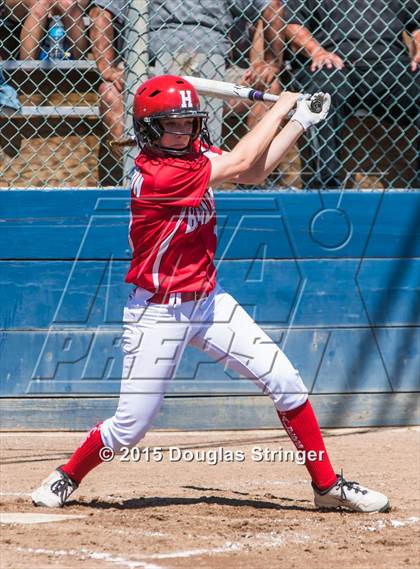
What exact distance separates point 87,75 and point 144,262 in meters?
2.28

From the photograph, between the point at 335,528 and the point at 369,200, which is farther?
the point at 369,200

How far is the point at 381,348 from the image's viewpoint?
235 inches

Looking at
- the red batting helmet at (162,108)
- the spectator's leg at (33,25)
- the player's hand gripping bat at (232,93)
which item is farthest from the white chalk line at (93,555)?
the spectator's leg at (33,25)

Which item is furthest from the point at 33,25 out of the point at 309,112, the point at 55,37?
the point at 309,112

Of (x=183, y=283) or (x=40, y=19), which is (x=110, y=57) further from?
(x=183, y=283)

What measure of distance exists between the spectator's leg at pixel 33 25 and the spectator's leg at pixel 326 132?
1.56m

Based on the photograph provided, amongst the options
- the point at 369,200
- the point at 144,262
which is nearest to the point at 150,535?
the point at 144,262

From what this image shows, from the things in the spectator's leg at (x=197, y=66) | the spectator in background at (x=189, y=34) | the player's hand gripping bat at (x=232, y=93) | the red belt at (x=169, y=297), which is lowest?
the red belt at (x=169, y=297)

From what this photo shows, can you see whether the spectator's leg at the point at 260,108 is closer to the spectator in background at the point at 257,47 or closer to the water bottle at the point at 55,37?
the spectator in background at the point at 257,47

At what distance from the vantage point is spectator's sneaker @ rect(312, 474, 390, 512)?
168 inches

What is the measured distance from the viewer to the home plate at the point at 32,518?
409 cm

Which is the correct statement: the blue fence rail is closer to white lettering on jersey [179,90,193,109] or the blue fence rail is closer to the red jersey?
Result: the red jersey

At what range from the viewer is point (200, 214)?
13.4 ft

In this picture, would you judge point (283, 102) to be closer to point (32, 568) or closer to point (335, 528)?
point (335, 528)
